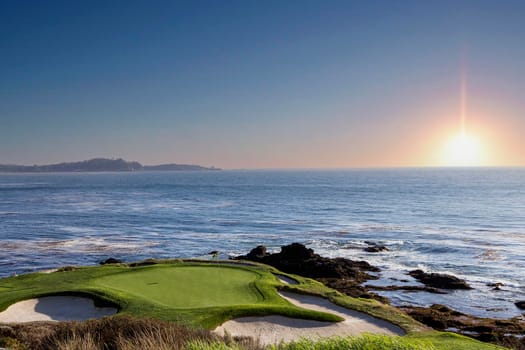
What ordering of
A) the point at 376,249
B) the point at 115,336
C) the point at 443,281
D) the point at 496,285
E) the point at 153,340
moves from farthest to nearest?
the point at 376,249 < the point at 443,281 < the point at 496,285 < the point at 115,336 < the point at 153,340

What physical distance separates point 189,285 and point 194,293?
101cm

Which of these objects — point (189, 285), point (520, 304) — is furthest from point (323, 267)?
point (189, 285)

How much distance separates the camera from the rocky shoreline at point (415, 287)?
1966 centimetres

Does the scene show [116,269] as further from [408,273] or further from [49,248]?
[49,248]

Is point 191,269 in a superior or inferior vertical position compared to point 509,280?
superior

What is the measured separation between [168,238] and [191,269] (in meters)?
29.2

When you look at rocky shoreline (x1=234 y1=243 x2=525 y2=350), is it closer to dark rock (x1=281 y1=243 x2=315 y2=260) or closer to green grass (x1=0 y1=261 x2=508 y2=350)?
dark rock (x1=281 y1=243 x2=315 y2=260)

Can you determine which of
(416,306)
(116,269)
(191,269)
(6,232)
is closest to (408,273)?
(416,306)

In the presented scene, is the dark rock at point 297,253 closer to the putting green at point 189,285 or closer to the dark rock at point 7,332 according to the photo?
the putting green at point 189,285

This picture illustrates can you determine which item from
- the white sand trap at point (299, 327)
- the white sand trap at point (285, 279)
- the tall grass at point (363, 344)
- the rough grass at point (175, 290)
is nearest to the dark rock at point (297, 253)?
the white sand trap at point (285, 279)

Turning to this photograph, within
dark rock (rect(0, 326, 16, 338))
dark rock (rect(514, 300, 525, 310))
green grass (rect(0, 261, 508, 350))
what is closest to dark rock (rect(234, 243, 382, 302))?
dark rock (rect(514, 300, 525, 310))

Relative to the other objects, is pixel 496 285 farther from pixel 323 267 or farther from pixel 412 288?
pixel 323 267

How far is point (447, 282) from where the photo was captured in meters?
28.4

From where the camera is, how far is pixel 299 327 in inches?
561
